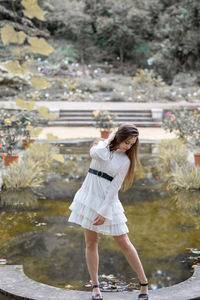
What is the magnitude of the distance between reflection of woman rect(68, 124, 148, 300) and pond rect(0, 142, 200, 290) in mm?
553

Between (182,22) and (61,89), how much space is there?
7.34 m

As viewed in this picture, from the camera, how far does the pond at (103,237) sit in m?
3.59

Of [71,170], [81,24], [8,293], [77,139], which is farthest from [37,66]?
[8,293]

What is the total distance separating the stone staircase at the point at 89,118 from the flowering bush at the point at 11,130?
17.3 ft

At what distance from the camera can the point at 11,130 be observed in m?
8.22

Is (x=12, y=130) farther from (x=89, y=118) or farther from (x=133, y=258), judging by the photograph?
(x=89, y=118)

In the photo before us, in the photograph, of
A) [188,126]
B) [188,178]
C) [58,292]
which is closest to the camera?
[58,292]

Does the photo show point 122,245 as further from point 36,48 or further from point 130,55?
point 130,55

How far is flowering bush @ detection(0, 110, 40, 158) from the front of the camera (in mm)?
7520

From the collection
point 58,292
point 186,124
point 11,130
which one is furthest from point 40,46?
point 186,124

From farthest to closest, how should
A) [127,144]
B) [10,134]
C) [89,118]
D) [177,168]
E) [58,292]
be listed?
[89,118] → [10,134] → [177,168] → [58,292] → [127,144]

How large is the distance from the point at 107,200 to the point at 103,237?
180 cm

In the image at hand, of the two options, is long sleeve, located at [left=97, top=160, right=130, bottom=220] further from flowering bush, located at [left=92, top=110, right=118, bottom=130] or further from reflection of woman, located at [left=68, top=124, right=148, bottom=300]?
flowering bush, located at [left=92, top=110, right=118, bottom=130]

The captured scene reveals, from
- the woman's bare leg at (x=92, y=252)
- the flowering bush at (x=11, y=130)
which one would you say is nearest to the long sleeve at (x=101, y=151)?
the woman's bare leg at (x=92, y=252)
